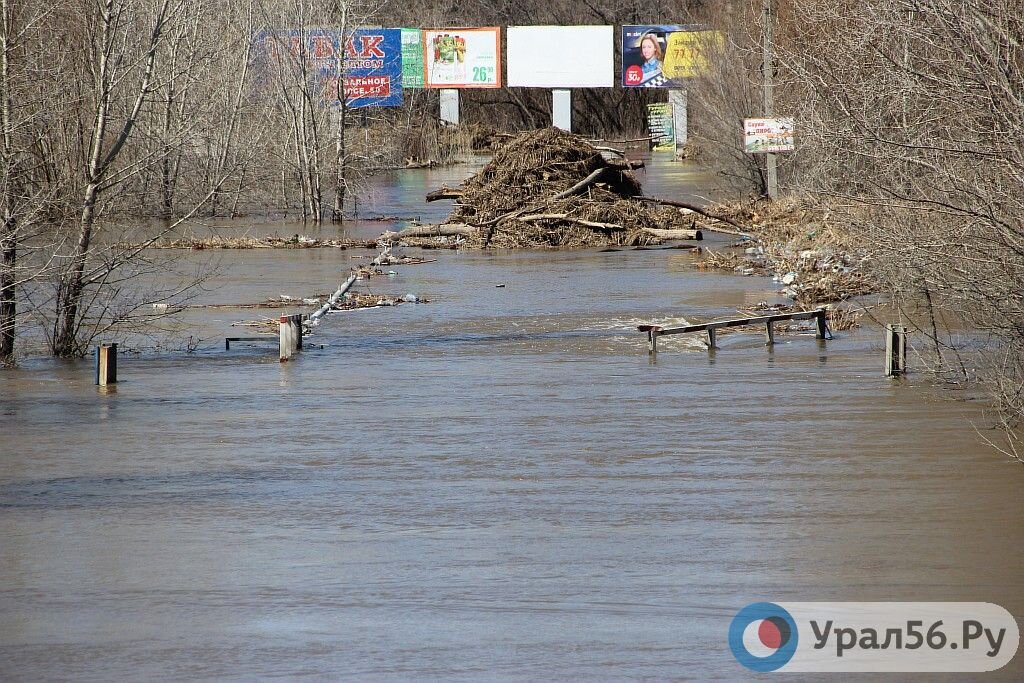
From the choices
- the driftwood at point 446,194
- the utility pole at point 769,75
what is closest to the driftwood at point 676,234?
the utility pole at point 769,75

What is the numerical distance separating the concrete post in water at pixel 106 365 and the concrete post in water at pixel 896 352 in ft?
23.3

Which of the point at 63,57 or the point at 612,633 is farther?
the point at 63,57

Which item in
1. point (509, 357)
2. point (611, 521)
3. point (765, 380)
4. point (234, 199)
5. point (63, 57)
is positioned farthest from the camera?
point (234, 199)

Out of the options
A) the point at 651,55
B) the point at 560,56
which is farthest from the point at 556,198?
the point at 651,55

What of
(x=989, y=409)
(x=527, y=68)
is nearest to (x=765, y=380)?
(x=989, y=409)

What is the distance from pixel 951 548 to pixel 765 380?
5.59 m

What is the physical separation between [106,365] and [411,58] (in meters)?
52.3

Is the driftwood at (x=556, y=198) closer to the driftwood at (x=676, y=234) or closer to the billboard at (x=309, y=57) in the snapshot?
the driftwood at (x=676, y=234)

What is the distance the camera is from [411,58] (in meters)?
64.9

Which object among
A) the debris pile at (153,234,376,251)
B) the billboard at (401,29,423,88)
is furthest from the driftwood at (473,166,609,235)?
the billboard at (401,29,423,88)

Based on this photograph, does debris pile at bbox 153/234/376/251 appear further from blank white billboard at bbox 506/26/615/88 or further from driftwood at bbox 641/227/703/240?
blank white billboard at bbox 506/26/615/88

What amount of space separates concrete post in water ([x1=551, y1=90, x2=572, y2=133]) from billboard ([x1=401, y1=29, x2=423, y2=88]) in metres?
5.92

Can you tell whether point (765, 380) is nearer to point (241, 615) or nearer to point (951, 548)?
point (951, 548)

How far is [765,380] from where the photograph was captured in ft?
45.9
